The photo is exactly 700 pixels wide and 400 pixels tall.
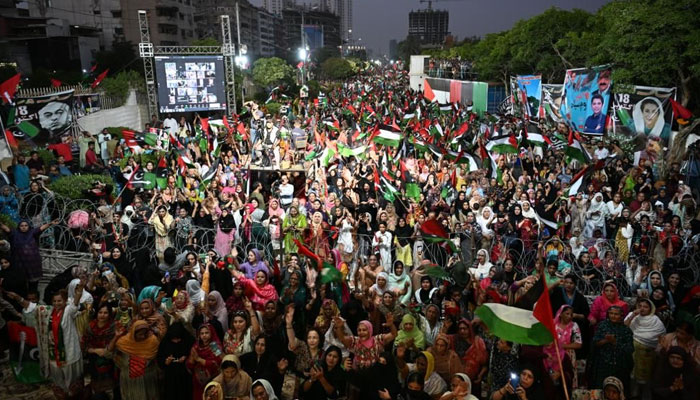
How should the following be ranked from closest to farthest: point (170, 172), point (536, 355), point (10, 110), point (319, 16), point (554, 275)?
point (536, 355) → point (554, 275) → point (170, 172) → point (10, 110) → point (319, 16)

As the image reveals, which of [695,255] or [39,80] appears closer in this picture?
[695,255]

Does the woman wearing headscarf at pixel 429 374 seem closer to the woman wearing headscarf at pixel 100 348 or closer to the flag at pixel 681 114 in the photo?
the woman wearing headscarf at pixel 100 348

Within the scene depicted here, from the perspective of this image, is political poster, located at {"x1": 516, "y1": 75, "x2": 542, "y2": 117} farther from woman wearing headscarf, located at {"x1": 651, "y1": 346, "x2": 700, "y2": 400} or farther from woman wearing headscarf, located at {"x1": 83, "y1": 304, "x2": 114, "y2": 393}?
woman wearing headscarf, located at {"x1": 83, "y1": 304, "x2": 114, "y2": 393}

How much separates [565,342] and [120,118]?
2297 cm

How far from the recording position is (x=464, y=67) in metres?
42.9

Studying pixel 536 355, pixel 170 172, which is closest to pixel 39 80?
pixel 170 172

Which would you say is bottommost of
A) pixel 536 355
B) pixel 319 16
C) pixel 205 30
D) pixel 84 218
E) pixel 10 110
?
pixel 536 355

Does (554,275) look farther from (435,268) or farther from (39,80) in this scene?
(39,80)

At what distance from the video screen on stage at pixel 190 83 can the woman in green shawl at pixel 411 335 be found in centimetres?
2129

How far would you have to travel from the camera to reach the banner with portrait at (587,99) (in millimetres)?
18438

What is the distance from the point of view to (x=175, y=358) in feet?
16.3

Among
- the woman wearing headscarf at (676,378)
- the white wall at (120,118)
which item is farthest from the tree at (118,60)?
the woman wearing headscarf at (676,378)

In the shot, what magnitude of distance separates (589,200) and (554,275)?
11.7 feet

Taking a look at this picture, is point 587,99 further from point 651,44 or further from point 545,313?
point 545,313
